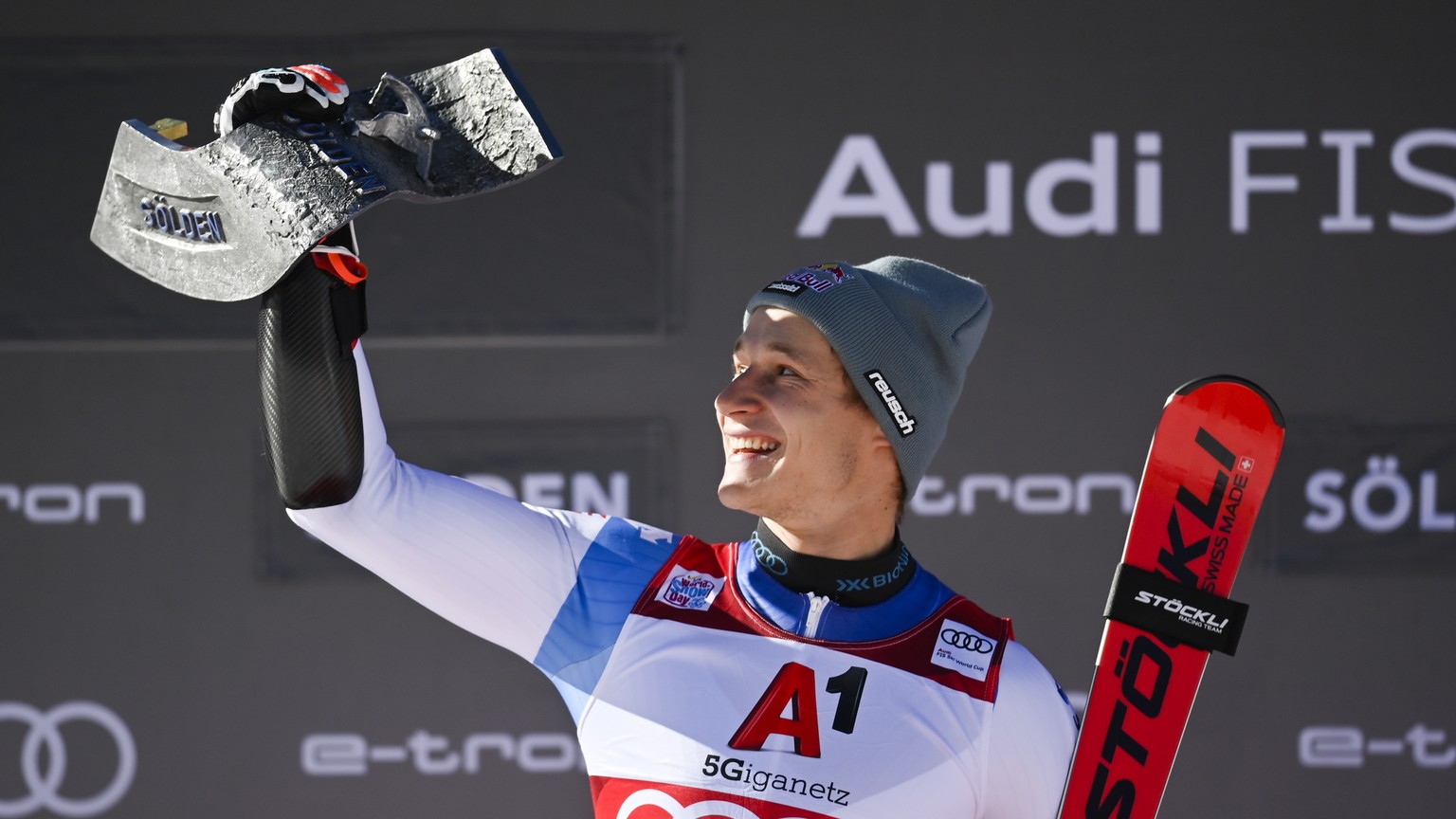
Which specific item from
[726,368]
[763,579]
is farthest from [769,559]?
[726,368]

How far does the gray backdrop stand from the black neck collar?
1267mm

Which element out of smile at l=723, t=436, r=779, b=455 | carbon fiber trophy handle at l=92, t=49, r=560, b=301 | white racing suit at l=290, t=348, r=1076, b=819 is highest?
carbon fiber trophy handle at l=92, t=49, r=560, b=301

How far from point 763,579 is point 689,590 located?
0.09m

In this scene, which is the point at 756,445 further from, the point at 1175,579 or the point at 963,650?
the point at 1175,579

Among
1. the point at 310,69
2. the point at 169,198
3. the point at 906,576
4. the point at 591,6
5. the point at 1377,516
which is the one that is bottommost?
the point at 1377,516

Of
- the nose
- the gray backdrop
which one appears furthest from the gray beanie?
the gray backdrop

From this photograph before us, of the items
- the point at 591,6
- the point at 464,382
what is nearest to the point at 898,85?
the point at 591,6

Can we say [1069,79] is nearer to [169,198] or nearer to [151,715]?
[169,198]

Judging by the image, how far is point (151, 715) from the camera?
3.01m

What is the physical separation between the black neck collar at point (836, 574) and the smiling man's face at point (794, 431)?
5cm

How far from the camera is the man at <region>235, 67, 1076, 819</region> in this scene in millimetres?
1548

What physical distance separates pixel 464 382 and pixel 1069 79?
4.55 ft

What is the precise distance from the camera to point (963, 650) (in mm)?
1673

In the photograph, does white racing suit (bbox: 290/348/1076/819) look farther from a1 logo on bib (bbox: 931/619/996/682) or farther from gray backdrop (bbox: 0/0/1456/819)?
gray backdrop (bbox: 0/0/1456/819)
